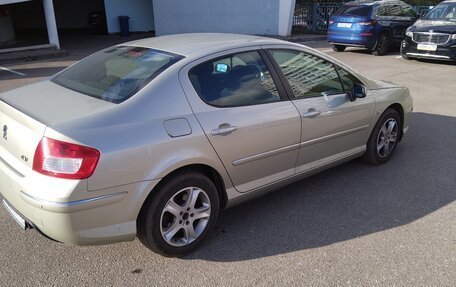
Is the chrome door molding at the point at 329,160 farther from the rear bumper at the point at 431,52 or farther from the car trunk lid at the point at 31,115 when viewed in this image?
the rear bumper at the point at 431,52

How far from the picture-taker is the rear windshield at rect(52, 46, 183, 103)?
3054mm

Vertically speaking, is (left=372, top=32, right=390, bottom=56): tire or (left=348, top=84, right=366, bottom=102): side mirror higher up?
(left=348, top=84, right=366, bottom=102): side mirror

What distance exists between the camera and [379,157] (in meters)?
4.79

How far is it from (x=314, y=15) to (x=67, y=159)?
1833 cm

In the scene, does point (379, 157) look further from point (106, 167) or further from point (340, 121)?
point (106, 167)

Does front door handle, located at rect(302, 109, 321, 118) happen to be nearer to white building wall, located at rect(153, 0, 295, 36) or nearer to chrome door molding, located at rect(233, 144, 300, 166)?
chrome door molding, located at rect(233, 144, 300, 166)

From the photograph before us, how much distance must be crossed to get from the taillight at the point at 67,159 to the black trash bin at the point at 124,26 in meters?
19.3

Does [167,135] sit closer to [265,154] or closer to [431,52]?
[265,154]

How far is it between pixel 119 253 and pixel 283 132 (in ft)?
5.30

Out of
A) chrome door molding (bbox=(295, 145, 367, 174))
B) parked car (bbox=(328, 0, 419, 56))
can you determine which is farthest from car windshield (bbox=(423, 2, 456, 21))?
chrome door molding (bbox=(295, 145, 367, 174))

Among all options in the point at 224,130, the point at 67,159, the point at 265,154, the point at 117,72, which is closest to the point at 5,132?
the point at 67,159

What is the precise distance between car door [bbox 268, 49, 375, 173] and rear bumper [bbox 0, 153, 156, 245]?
1.58 m

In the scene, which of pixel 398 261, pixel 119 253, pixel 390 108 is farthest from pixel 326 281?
pixel 390 108

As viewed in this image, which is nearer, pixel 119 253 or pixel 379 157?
pixel 119 253
